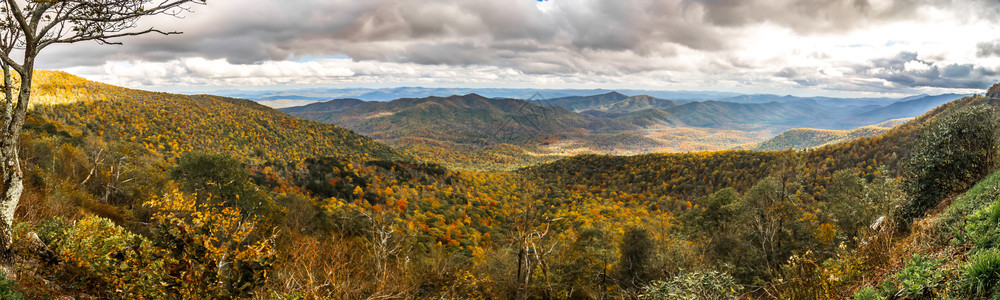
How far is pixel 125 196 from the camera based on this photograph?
1137 inches

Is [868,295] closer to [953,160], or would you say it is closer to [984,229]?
[984,229]

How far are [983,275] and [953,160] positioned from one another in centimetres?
1558

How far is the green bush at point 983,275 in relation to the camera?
235 inches

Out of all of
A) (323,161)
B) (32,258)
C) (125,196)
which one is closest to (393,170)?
(323,161)

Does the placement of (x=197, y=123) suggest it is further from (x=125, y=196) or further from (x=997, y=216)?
(x=997, y=216)

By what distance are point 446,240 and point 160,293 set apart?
37000 millimetres

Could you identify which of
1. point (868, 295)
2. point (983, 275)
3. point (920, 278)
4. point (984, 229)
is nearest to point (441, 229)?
point (868, 295)

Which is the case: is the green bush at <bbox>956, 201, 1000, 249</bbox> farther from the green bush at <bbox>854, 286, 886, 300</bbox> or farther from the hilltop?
the hilltop

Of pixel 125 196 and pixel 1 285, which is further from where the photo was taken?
pixel 125 196

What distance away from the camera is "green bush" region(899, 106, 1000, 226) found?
15.5m

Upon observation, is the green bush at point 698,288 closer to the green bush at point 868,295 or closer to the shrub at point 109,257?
the green bush at point 868,295

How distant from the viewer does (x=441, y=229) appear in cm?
4547

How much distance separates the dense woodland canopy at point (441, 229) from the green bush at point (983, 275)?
0.11 ft

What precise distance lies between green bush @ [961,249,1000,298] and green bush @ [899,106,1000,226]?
13057mm
